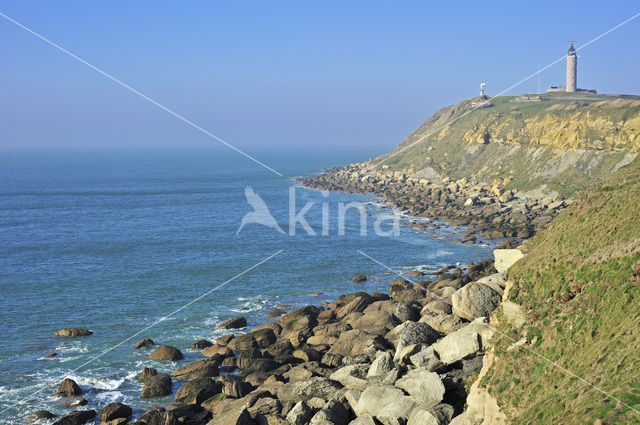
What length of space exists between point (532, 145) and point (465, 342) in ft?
240

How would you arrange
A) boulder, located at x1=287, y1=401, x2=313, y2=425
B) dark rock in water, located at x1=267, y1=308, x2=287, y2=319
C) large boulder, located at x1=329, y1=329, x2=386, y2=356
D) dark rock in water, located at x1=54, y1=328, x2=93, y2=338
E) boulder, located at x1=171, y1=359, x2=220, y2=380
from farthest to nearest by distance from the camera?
dark rock in water, located at x1=267, y1=308, x2=287, y2=319 < dark rock in water, located at x1=54, y1=328, x2=93, y2=338 < boulder, located at x1=171, y1=359, x2=220, y2=380 < large boulder, located at x1=329, y1=329, x2=386, y2=356 < boulder, located at x1=287, y1=401, x2=313, y2=425

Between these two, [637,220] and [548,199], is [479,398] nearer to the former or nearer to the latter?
[637,220]

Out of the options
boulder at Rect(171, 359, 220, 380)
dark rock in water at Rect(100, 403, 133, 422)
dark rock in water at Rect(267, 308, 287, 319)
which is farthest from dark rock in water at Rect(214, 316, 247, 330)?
dark rock in water at Rect(100, 403, 133, 422)

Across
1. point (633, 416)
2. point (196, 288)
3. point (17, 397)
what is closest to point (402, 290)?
point (196, 288)

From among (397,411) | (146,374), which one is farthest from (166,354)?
(397,411)

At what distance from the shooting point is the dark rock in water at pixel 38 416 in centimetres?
2310

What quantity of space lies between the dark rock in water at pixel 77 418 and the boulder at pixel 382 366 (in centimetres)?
1126

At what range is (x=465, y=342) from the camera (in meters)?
21.0

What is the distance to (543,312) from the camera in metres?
18.2

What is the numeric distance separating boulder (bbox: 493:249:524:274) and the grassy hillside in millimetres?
651

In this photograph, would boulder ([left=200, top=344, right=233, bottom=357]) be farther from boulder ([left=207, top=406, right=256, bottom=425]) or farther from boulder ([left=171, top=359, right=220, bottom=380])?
boulder ([left=207, top=406, right=256, bottom=425])

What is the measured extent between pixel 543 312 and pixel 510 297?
1.90 meters

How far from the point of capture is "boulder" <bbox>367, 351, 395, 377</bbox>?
21672 mm

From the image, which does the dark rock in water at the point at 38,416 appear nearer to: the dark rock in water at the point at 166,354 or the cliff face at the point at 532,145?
the dark rock in water at the point at 166,354
